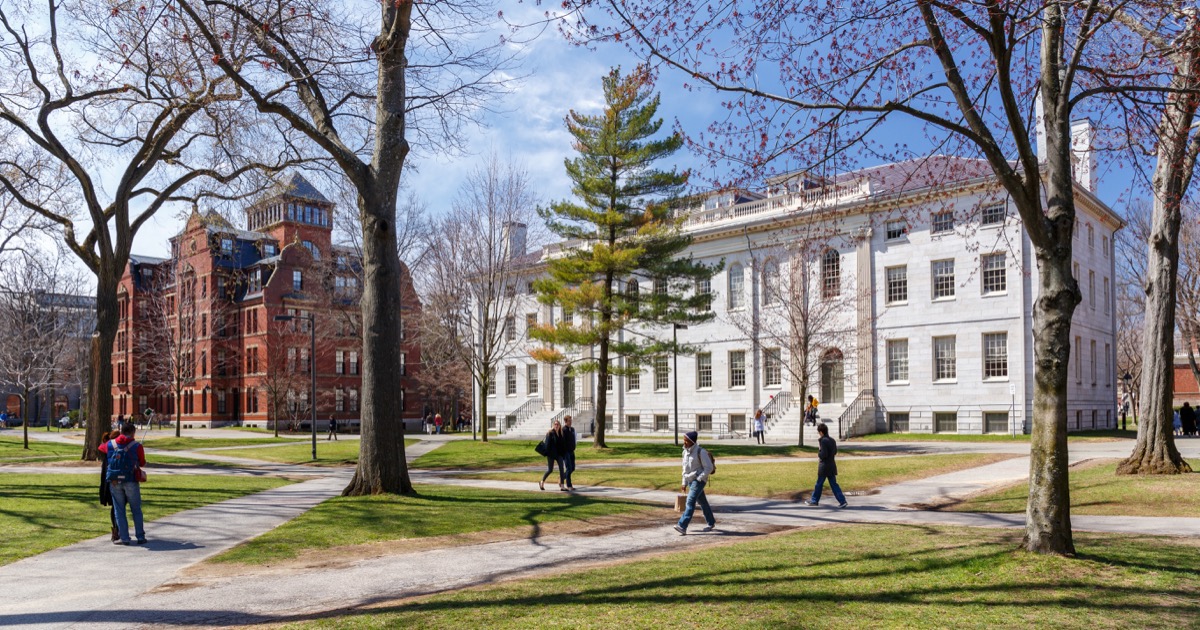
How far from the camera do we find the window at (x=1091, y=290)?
143ft

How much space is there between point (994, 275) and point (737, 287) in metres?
14.0

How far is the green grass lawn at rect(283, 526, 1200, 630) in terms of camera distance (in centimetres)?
760

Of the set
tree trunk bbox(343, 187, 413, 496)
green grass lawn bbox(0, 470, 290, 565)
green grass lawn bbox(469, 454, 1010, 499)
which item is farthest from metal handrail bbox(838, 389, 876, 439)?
tree trunk bbox(343, 187, 413, 496)

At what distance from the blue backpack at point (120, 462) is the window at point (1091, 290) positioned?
42.9m

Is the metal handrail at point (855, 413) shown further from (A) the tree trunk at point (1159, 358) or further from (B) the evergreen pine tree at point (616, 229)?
(A) the tree trunk at point (1159, 358)

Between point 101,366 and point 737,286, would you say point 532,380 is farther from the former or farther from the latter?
point 101,366

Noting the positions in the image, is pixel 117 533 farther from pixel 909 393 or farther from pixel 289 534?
pixel 909 393

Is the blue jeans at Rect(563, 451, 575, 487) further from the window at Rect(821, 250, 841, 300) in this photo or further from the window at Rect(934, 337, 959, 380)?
the window at Rect(934, 337, 959, 380)

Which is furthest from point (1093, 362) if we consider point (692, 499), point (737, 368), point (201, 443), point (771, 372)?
point (201, 443)

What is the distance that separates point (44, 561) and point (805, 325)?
27.3 metres

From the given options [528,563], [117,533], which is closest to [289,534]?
[117,533]

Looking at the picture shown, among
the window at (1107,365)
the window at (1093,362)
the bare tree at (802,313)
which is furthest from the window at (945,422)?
the window at (1107,365)

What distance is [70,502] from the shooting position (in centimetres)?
1716

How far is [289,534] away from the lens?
44.2 feet
